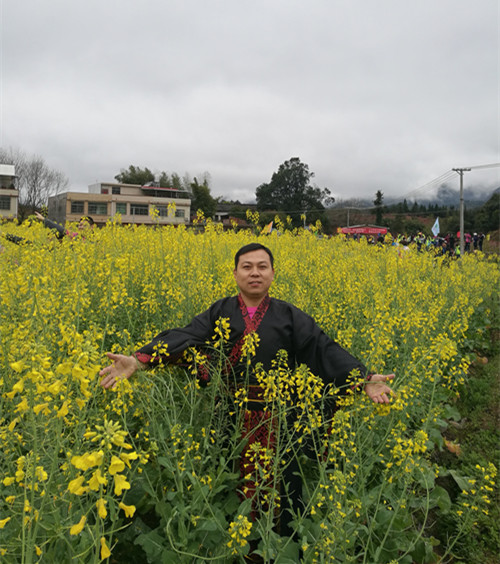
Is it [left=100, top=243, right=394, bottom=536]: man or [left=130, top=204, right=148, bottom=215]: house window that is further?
[left=130, top=204, right=148, bottom=215]: house window

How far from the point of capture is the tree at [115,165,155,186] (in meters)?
72.0

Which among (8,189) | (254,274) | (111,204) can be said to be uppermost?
(8,189)

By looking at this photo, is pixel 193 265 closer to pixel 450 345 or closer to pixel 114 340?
pixel 114 340

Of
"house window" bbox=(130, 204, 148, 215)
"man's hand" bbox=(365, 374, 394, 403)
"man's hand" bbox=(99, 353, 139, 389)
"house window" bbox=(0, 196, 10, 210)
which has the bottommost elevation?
"man's hand" bbox=(365, 374, 394, 403)

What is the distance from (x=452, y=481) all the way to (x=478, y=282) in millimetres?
5047

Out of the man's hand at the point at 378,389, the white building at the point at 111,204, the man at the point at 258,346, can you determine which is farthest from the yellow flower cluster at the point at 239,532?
the white building at the point at 111,204

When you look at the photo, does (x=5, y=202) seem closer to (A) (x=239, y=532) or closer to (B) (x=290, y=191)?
(B) (x=290, y=191)

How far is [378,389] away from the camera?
202 cm

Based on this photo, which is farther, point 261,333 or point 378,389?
point 261,333

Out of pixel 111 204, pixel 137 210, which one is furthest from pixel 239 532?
pixel 137 210

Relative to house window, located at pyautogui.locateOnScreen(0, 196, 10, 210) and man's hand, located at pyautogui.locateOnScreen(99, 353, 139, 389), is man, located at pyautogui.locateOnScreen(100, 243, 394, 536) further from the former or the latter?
house window, located at pyautogui.locateOnScreen(0, 196, 10, 210)

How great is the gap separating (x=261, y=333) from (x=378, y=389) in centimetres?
70

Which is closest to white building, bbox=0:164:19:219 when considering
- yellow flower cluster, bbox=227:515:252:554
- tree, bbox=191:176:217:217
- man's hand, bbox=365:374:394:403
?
tree, bbox=191:176:217:217

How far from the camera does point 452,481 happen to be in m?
3.01
